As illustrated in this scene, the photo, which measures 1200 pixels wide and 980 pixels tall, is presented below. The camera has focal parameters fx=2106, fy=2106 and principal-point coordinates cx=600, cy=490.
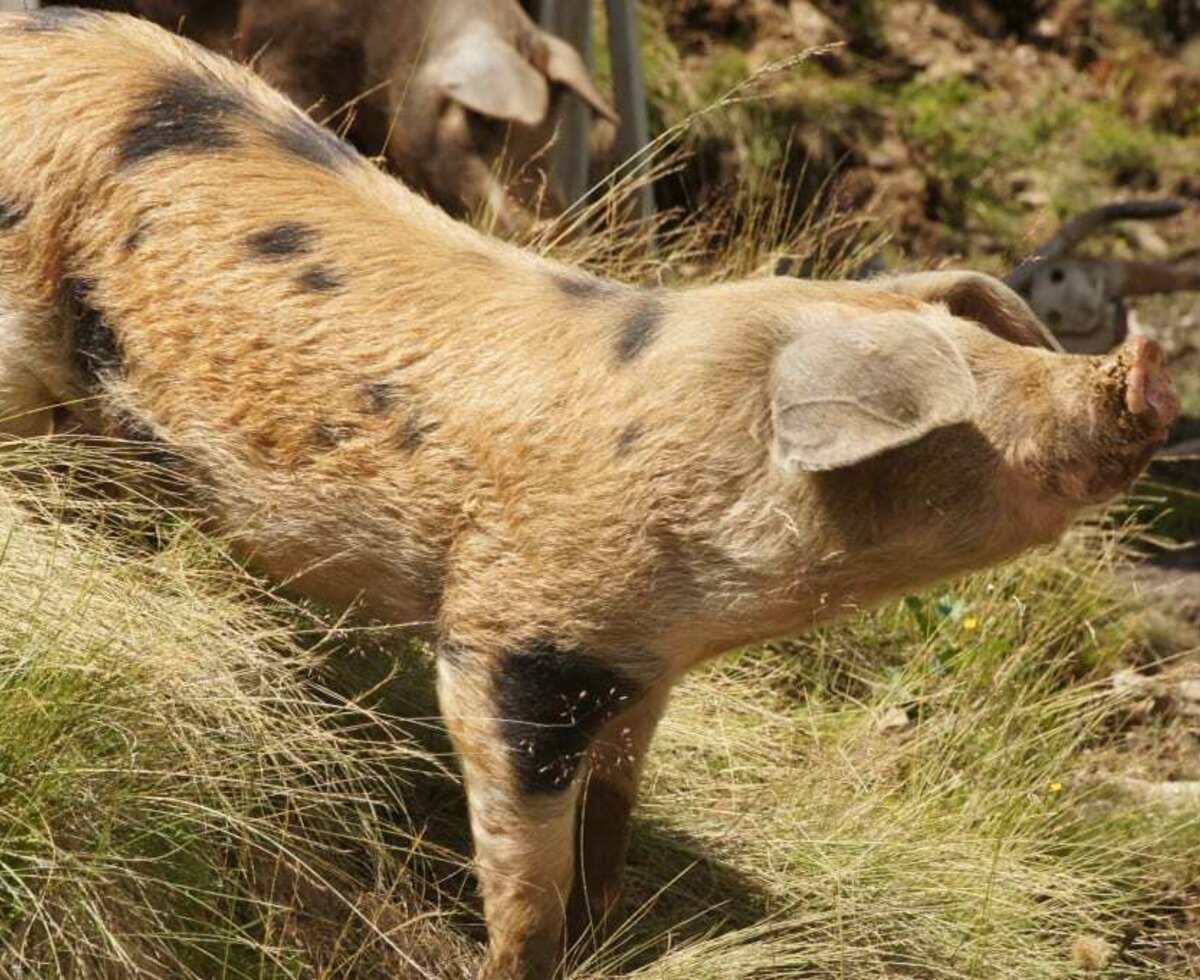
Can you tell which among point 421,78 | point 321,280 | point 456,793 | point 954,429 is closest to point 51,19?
point 321,280

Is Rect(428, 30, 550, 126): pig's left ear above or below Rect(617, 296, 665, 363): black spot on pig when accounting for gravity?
below

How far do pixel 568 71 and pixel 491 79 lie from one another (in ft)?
1.33

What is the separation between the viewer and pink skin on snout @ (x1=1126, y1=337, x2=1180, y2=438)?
3648 mm

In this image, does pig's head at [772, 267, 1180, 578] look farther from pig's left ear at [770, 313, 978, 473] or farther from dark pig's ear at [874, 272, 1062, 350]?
dark pig's ear at [874, 272, 1062, 350]

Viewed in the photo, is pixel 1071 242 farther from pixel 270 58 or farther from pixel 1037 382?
pixel 1037 382

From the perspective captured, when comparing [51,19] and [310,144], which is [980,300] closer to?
[310,144]

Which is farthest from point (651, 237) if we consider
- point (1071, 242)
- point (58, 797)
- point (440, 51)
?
point (58, 797)

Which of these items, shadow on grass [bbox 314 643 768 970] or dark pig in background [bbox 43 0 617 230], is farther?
dark pig in background [bbox 43 0 617 230]

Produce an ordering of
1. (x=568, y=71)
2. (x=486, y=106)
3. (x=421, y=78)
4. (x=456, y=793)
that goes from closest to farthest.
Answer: (x=456, y=793)
(x=486, y=106)
(x=421, y=78)
(x=568, y=71)

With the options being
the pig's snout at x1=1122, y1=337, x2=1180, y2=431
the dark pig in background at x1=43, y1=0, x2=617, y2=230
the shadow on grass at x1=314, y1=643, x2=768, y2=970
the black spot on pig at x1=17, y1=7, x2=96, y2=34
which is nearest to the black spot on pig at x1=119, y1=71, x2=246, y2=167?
the black spot on pig at x1=17, y1=7, x2=96, y2=34

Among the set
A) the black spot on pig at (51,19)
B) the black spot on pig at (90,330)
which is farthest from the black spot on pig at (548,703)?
the black spot on pig at (51,19)

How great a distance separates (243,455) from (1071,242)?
481 centimetres

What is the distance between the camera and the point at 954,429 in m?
3.81

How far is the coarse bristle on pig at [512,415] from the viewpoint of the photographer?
12.5 feet
